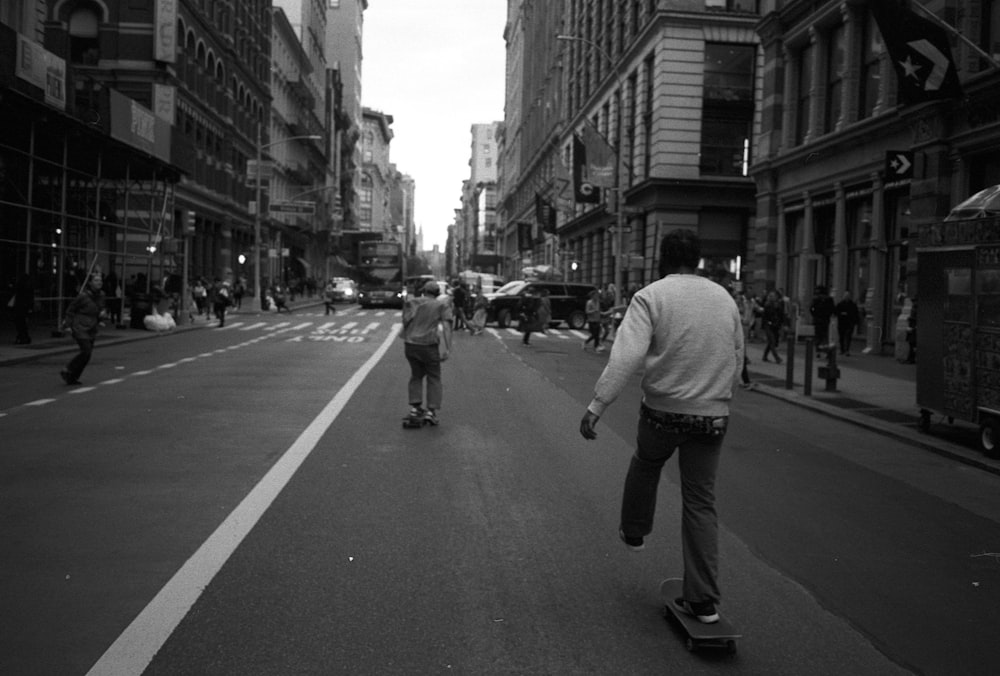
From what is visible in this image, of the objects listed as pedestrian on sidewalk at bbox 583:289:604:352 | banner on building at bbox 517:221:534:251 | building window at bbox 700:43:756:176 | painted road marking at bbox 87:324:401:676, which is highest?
building window at bbox 700:43:756:176

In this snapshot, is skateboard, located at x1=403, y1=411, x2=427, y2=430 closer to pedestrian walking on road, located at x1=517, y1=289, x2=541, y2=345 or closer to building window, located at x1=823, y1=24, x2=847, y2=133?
pedestrian walking on road, located at x1=517, y1=289, x2=541, y2=345

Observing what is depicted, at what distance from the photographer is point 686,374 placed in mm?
5301

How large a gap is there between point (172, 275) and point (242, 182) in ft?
90.2

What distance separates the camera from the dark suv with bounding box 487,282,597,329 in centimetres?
4100

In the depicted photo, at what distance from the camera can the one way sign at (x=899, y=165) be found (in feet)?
79.7

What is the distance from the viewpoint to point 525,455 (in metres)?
10.6

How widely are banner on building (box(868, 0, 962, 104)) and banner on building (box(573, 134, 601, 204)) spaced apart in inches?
943

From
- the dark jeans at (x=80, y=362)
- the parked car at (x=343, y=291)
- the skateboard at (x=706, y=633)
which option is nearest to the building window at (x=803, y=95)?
the dark jeans at (x=80, y=362)

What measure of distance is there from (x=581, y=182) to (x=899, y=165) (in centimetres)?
2207

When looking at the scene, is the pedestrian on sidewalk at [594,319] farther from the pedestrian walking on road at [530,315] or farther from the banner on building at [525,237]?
the banner on building at [525,237]

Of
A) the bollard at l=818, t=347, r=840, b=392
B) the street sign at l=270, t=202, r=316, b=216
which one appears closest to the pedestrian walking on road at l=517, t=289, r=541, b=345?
the bollard at l=818, t=347, r=840, b=392

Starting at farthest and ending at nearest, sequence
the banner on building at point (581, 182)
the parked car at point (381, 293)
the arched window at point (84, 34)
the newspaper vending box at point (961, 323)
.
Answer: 1. the parked car at point (381, 293)
2. the arched window at point (84, 34)
3. the banner on building at point (581, 182)
4. the newspaper vending box at point (961, 323)

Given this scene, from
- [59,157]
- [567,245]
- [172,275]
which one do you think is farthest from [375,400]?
[567,245]

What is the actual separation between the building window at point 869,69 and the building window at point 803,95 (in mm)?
3781
